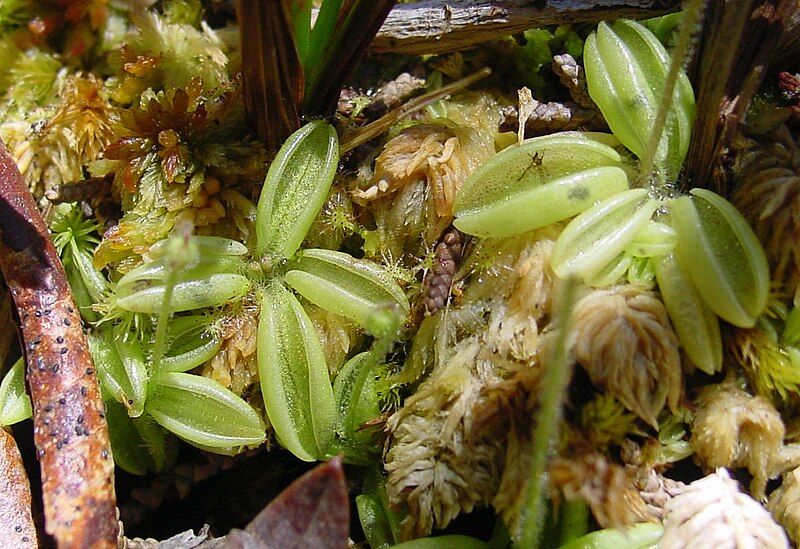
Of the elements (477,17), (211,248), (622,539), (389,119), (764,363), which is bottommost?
(622,539)

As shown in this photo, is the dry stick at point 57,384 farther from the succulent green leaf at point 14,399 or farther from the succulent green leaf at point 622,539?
the succulent green leaf at point 622,539

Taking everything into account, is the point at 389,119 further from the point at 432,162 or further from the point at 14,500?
the point at 14,500

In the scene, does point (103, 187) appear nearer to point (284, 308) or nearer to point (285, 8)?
point (284, 308)

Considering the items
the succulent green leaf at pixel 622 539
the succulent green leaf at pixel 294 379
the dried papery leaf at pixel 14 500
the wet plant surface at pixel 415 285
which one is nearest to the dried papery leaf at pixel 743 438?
the wet plant surface at pixel 415 285

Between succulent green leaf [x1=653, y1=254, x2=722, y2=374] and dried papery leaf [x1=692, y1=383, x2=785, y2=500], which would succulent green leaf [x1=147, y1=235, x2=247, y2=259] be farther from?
dried papery leaf [x1=692, y1=383, x2=785, y2=500]

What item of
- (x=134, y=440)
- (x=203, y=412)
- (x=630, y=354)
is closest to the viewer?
(x=630, y=354)

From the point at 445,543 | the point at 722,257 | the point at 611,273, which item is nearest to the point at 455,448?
the point at 445,543

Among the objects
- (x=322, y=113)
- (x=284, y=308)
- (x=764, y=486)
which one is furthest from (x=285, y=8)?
(x=764, y=486)

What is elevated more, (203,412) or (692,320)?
(692,320)
